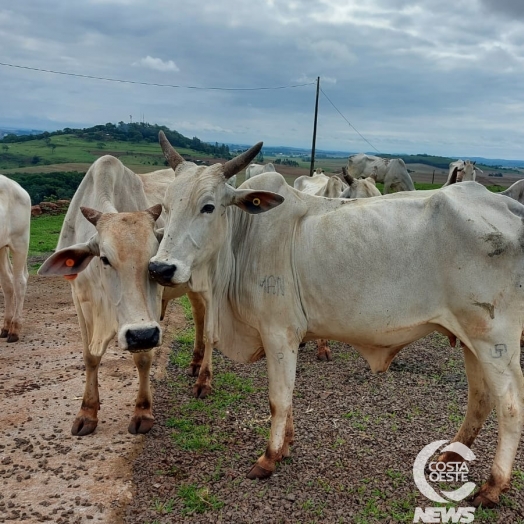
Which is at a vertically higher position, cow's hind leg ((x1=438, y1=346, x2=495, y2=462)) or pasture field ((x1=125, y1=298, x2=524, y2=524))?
cow's hind leg ((x1=438, y1=346, x2=495, y2=462))

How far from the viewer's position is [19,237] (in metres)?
6.99

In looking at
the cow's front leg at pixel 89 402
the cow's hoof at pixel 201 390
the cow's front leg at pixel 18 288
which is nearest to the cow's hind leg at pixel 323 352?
the cow's hoof at pixel 201 390

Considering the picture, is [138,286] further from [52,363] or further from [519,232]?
[52,363]

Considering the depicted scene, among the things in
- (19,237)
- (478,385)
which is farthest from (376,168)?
(478,385)

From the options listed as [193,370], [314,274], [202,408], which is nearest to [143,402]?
[202,408]

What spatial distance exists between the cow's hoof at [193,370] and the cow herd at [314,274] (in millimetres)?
1659

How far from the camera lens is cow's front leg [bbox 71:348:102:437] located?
4.44 meters

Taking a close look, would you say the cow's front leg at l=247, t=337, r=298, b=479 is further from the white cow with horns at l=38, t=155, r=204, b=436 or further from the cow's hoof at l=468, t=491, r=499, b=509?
the cow's hoof at l=468, t=491, r=499, b=509

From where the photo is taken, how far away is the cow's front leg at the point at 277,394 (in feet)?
12.0

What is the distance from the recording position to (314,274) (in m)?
3.57

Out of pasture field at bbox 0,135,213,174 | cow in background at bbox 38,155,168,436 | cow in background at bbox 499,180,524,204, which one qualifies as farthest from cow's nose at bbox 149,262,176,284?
pasture field at bbox 0,135,213,174

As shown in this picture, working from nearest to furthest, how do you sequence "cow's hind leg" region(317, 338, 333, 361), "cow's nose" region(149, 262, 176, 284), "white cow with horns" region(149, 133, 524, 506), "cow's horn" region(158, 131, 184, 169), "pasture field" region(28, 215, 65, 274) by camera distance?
"cow's nose" region(149, 262, 176, 284) < "white cow with horns" region(149, 133, 524, 506) < "cow's horn" region(158, 131, 184, 169) < "cow's hind leg" region(317, 338, 333, 361) < "pasture field" region(28, 215, 65, 274)

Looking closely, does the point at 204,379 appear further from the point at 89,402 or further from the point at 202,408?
the point at 89,402

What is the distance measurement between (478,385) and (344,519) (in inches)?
53.5
